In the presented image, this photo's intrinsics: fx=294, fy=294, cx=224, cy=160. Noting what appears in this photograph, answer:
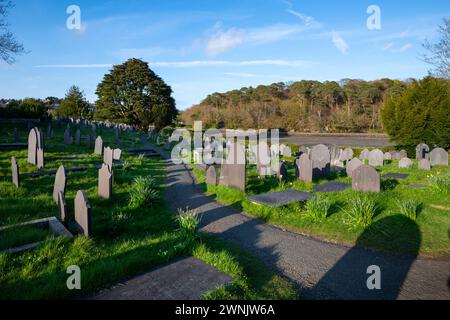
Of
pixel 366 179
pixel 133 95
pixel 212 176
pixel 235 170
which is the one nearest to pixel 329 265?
pixel 366 179

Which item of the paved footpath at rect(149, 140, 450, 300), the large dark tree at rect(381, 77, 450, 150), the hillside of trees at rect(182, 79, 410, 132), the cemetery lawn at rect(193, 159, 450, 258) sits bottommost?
the paved footpath at rect(149, 140, 450, 300)

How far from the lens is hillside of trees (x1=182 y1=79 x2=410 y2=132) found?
51.3 m

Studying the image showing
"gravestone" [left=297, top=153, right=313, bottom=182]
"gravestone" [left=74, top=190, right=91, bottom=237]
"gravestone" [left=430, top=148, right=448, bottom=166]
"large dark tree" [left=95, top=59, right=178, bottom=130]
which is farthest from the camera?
"large dark tree" [left=95, top=59, right=178, bottom=130]

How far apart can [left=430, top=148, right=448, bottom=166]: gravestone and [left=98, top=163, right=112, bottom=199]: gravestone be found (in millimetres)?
14690

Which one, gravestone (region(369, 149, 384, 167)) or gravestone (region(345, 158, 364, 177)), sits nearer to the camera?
gravestone (region(345, 158, 364, 177))

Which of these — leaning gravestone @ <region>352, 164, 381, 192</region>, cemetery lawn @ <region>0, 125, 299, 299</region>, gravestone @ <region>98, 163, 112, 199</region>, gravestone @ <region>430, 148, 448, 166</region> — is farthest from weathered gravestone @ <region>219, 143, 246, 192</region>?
gravestone @ <region>430, 148, 448, 166</region>

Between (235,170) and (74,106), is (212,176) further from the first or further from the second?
(74,106)

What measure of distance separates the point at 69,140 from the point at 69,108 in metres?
37.7

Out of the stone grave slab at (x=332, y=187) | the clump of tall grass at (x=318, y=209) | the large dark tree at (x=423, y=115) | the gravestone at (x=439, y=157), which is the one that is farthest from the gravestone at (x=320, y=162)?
the large dark tree at (x=423, y=115)

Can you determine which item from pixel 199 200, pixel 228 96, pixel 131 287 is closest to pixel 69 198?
pixel 199 200

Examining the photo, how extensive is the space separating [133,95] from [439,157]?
42.4 meters

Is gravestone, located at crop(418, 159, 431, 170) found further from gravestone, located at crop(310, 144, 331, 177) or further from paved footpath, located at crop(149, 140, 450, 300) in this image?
paved footpath, located at crop(149, 140, 450, 300)

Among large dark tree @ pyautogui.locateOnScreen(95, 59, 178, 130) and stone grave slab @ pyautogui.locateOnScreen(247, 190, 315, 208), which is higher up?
large dark tree @ pyautogui.locateOnScreen(95, 59, 178, 130)

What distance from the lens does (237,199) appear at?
7914 mm
